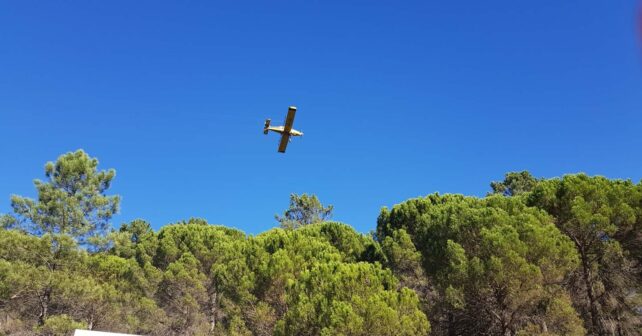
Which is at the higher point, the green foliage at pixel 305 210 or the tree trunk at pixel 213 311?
the green foliage at pixel 305 210

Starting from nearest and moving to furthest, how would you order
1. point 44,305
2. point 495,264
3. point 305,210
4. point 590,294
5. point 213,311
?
point 495,264
point 590,294
point 44,305
point 213,311
point 305,210

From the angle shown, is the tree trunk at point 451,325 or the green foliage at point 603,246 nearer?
the green foliage at point 603,246

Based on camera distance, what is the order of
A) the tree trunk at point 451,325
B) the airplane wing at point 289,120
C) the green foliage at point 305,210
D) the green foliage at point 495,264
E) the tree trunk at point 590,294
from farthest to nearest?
the green foliage at point 305,210 → the tree trunk at point 451,325 → the airplane wing at point 289,120 → the tree trunk at point 590,294 → the green foliage at point 495,264

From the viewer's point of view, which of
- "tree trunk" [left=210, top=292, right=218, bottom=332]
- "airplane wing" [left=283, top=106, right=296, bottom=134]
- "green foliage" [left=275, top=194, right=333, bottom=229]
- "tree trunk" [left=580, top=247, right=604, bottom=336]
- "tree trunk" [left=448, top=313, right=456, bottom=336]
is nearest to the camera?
"tree trunk" [left=580, top=247, right=604, bottom=336]

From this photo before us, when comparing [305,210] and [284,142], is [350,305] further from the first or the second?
[305,210]

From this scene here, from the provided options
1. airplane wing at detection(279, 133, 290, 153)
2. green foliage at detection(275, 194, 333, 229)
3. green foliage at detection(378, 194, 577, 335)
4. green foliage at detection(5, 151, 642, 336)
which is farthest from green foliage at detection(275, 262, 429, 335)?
green foliage at detection(275, 194, 333, 229)

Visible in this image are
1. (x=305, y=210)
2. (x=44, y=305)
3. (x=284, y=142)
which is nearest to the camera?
(x=284, y=142)

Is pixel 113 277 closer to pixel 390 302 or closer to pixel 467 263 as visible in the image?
pixel 390 302

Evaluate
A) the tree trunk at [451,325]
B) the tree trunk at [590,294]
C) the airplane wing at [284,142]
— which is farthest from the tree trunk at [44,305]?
the tree trunk at [590,294]

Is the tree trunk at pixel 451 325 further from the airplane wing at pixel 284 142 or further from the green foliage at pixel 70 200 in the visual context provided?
the green foliage at pixel 70 200

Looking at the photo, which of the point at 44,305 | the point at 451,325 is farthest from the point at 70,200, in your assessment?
the point at 451,325

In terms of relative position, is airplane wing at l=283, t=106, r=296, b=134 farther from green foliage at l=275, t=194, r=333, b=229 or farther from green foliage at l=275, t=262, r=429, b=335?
green foliage at l=275, t=194, r=333, b=229

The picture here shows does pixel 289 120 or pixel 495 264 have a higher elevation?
pixel 289 120

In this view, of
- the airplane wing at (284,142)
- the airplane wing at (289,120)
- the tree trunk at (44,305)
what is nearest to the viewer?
the airplane wing at (289,120)
